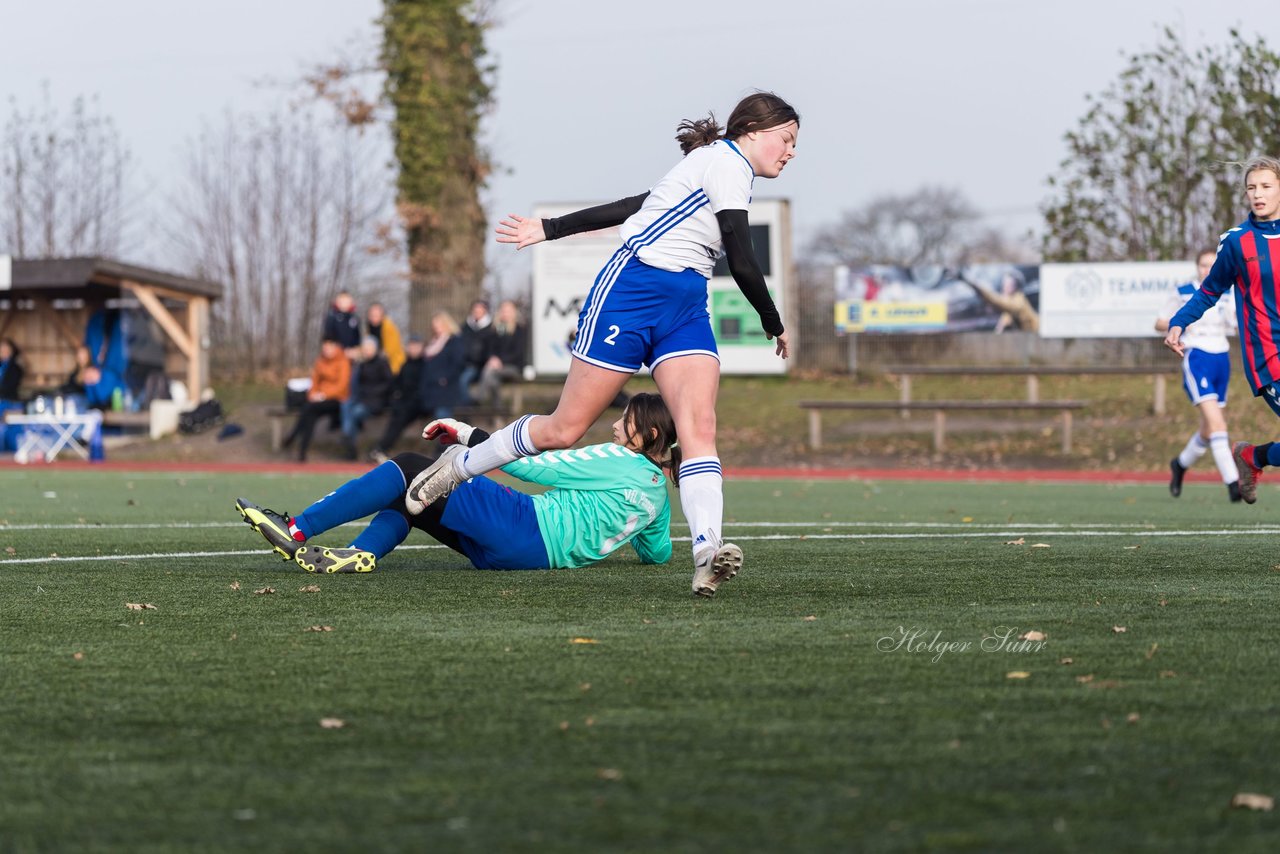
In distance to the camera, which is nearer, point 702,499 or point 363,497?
point 702,499

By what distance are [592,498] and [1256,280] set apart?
3411 mm

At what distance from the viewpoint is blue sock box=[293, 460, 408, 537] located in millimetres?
6152

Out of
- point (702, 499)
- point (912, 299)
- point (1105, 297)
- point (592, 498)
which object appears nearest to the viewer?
point (702, 499)

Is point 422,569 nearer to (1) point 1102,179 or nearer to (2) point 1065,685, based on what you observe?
(2) point 1065,685

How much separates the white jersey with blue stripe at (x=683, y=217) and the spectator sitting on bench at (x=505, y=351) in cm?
1832

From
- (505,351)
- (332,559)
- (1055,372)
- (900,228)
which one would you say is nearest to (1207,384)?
(332,559)

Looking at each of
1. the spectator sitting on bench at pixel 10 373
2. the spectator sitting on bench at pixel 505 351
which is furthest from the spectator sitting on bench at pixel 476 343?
the spectator sitting on bench at pixel 10 373

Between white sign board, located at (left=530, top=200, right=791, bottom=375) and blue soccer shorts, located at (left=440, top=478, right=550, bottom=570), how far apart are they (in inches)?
889

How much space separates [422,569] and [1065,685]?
3.48m

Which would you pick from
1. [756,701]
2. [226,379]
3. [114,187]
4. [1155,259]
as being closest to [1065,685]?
[756,701]

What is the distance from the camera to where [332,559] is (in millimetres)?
6328

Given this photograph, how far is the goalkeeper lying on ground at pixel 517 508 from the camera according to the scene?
245 inches

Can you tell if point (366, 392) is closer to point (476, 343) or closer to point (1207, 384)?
point (476, 343)

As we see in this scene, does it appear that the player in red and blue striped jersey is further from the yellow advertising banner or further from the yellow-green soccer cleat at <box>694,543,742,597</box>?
the yellow advertising banner
